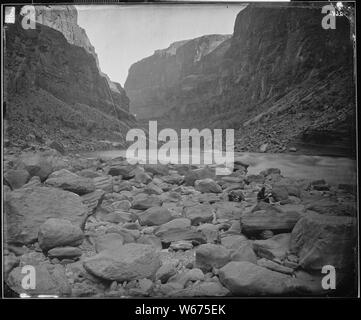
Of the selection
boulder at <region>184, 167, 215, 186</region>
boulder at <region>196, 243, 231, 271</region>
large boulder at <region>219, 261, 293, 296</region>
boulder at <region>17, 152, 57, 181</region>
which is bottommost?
large boulder at <region>219, 261, 293, 296</region>

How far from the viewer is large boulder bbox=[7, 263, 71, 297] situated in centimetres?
239

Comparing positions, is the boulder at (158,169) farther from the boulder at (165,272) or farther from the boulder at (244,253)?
the boulder at (244,253)

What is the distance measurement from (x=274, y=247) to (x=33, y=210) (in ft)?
5.93

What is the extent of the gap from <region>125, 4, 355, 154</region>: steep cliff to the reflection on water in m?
0.07

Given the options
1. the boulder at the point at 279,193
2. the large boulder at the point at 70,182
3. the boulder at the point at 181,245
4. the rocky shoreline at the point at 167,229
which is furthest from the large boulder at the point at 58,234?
the boulder at the point at 279,193

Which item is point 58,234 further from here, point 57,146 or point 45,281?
point 57,146

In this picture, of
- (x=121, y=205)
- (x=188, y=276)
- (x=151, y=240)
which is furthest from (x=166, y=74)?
(x=188, y=276)

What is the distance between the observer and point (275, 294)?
2393 mm

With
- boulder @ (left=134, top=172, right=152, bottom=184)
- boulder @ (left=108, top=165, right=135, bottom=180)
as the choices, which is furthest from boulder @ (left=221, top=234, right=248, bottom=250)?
boulder @ (left=108, top=165, right=135, bottom=180)

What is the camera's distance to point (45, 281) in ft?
7.90

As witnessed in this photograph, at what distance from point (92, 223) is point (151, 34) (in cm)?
153

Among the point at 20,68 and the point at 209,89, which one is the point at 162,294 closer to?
the point at 209,89

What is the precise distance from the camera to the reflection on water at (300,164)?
2494 mm

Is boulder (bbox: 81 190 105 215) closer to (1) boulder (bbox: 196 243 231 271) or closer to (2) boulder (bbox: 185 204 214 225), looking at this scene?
(2) boulder (bbox: 185 204 214 225)
